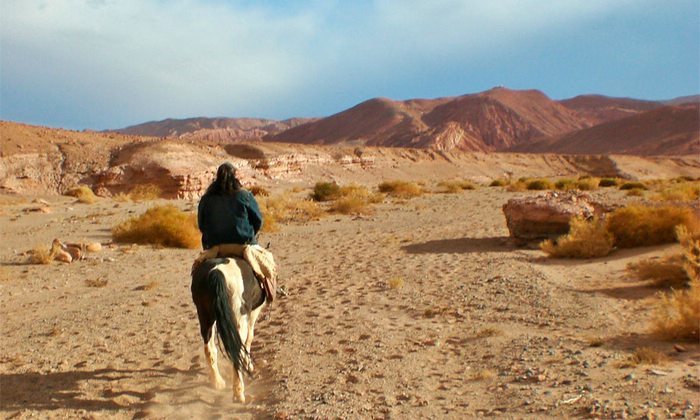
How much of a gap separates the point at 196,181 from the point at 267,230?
50.5ft

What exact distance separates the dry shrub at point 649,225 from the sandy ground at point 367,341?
60 cm

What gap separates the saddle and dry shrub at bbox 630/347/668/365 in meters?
3.33

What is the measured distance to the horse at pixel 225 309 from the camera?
4824 millimetres

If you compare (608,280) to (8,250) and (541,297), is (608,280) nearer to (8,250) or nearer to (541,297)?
(541,297)

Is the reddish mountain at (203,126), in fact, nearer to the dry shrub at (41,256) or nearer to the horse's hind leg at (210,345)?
the dry shrub at (41,256)

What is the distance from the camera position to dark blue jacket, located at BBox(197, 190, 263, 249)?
5.58m

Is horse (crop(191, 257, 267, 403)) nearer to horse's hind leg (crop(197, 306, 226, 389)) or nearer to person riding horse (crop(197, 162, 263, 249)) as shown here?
horse's hind leg (crop(197, 306, 226, 389))

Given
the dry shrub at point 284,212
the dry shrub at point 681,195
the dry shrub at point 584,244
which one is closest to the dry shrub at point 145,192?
the dry shrub at point 284,212

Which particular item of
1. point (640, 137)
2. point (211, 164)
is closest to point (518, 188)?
point (211, 164)

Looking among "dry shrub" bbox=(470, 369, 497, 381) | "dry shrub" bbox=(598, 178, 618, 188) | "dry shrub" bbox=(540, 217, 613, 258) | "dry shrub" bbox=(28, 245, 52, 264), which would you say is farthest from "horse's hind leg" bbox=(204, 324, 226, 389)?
"dry shrub" bbox=(598, 178, 618, 188)

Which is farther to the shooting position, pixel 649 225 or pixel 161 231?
pixel 161 231

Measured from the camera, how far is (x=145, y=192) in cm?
2817

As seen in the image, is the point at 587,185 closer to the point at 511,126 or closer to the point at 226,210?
the point at 226,210

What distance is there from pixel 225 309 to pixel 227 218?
104cm
